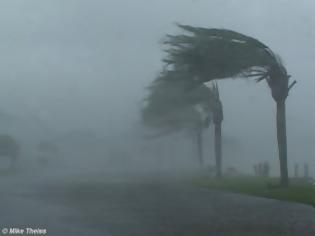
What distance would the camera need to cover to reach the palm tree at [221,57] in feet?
83.0

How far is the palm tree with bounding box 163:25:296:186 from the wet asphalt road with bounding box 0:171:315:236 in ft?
15.2

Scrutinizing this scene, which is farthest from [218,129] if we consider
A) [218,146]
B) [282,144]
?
[282,144]

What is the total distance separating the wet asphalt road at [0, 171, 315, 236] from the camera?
13.1 meters

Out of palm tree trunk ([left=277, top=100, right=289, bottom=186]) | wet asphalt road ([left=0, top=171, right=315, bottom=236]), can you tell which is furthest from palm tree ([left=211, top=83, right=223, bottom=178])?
wet asphalt road ([left=0, top=171, right=315, bottom=236])

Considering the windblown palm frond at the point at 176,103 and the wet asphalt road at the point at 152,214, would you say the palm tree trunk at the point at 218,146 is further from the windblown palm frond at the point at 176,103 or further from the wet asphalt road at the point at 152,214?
the wet asphalt road at the point at 152,214

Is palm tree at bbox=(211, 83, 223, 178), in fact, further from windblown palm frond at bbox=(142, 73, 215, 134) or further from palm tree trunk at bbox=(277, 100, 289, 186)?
palm tree trunk at bbox=(277, 100, 289, 186)

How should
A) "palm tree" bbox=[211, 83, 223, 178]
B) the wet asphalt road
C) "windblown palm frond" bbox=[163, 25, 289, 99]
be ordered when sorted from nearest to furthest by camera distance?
1. the wet asphalt road
2. "windblown palm frond" bbox=[163, 25, 289, 99]
3. "palm tree" bbox=[211, 83, 223, 178]

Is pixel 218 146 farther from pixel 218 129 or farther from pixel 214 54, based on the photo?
pixel 214 54

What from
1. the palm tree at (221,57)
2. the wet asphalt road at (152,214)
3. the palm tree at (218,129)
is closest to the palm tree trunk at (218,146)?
the palm tree at (218,129)

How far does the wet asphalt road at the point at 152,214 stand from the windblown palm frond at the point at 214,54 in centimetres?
468

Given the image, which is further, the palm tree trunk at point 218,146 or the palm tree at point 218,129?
the palm tree trunk at point 218,146

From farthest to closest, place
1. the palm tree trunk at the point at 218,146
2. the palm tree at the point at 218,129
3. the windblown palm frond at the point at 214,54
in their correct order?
the palm tree trunk at the point at 218,146
the palm tree at the point at 218,129
the windblown palm frond at the point at 214,54

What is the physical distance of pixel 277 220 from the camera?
14.7 meters

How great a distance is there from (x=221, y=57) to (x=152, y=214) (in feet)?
35.1
